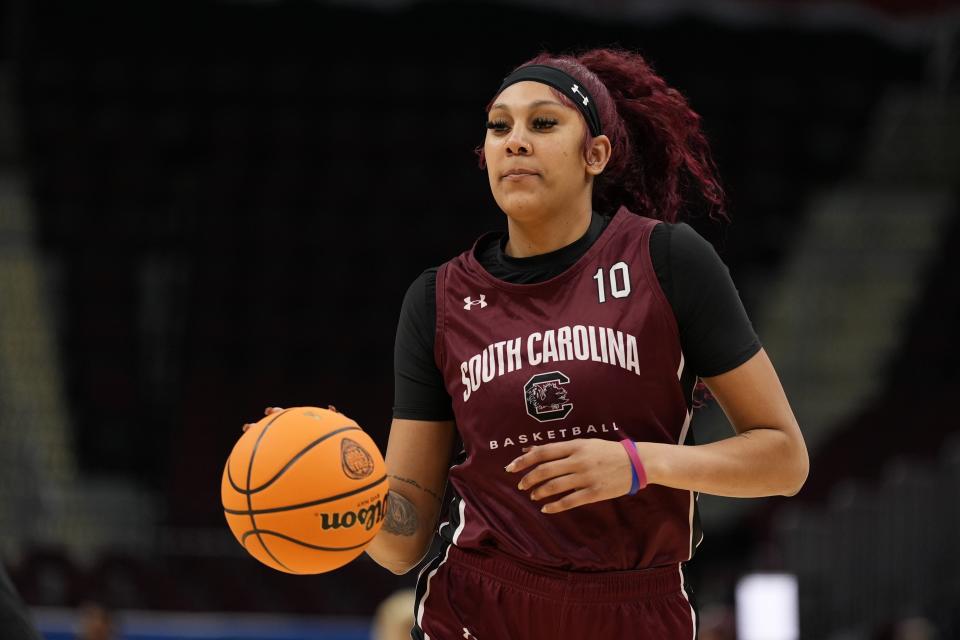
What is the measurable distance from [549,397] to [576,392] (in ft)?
0.18

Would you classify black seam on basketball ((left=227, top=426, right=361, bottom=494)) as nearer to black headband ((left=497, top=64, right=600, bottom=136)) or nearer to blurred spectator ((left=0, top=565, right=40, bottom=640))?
blurred spectator ((left=0, top=565, right=40, bottom=640))

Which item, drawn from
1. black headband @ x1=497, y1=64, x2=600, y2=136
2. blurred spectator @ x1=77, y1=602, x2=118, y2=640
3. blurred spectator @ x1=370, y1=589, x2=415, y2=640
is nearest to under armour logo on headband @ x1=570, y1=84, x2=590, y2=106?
black headband @ x1=497, y1=64, x2=600, y2=136

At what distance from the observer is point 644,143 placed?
332 centimetres

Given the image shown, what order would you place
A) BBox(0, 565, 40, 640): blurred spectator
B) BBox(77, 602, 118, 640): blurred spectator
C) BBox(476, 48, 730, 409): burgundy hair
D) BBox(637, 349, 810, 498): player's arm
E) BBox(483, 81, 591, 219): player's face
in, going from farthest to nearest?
BBox(77, 602, 118, 640): blurred spectator, BBox(476, 48, 730, 409): burgundy hair, BBox(483, 81, 591, 219): player's face, BBox(637, 349, 810, 498): player's arm, BBox(0, 565, 40, 640): blurred spectator

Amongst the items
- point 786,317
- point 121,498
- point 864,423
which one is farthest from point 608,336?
point 786,317

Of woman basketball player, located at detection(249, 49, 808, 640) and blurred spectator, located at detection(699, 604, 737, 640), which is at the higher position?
woman basketball player, located at detection(249, 49, 808, 640)

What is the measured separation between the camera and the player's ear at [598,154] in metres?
3.07

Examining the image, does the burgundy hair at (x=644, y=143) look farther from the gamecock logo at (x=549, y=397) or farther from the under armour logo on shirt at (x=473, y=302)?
the gamecock logo at (x=549, y=397)

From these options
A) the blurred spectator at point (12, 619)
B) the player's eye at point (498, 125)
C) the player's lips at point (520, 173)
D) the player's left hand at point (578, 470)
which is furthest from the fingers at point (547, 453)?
the blurred spectator at point (12, 619)

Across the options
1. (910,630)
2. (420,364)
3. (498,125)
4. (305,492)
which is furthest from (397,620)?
(910,630)

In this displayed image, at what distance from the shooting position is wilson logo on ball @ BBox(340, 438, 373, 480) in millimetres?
2834

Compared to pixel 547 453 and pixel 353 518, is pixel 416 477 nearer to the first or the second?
pixel 353 518

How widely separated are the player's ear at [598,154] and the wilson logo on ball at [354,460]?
792 millimetres

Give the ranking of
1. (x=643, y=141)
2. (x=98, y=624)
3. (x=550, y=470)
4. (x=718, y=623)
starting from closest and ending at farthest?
(x=550, y=470) → (x=643, y=141) → (x=98, y=624) → (x=718, y=623)
